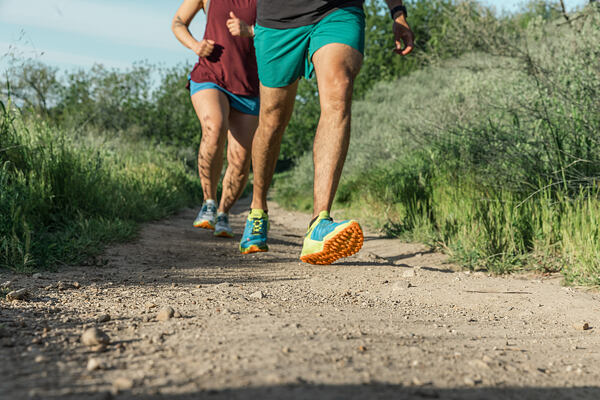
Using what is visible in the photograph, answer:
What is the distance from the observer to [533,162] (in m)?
3.96

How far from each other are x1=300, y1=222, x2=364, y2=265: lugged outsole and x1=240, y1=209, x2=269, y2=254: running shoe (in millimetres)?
784

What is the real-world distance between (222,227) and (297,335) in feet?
9.65

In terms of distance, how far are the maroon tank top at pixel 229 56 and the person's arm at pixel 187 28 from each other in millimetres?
85

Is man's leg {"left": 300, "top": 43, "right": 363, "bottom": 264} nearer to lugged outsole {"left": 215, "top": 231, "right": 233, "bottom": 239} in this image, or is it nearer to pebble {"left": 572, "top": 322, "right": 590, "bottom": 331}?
pebble {"left": 572, "top": 322, "right": 590, "bottom": 331}

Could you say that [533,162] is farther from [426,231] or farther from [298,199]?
[298,199]

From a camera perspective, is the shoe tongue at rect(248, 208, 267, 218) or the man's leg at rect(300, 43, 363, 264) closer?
the man's leg at rect(300, 43, 363, 264)

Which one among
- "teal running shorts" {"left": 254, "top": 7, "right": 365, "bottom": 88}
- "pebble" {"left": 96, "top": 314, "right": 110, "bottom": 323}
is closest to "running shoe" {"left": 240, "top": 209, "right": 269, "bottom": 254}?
"teal running shorts" {"left": 254, "top": 7, "right": 365, "bottom": 88}

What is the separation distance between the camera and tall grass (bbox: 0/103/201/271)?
9.50 feet

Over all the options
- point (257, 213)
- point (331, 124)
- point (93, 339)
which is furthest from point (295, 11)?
point (93, 339)

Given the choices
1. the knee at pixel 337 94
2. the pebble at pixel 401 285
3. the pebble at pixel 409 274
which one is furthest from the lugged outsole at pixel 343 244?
the knee at pixel 337 94

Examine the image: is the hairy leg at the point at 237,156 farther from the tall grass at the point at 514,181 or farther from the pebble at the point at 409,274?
the pebble at the point at 409,274

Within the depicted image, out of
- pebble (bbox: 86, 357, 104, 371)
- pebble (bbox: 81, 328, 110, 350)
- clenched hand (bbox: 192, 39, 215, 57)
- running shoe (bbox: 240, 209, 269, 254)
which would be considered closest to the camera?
pebble (bbox: 86, 357, 104, 371)

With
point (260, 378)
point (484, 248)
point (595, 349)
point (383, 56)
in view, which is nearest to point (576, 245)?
point (484, 248)

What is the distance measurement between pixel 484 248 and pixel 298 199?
6.17 meters
